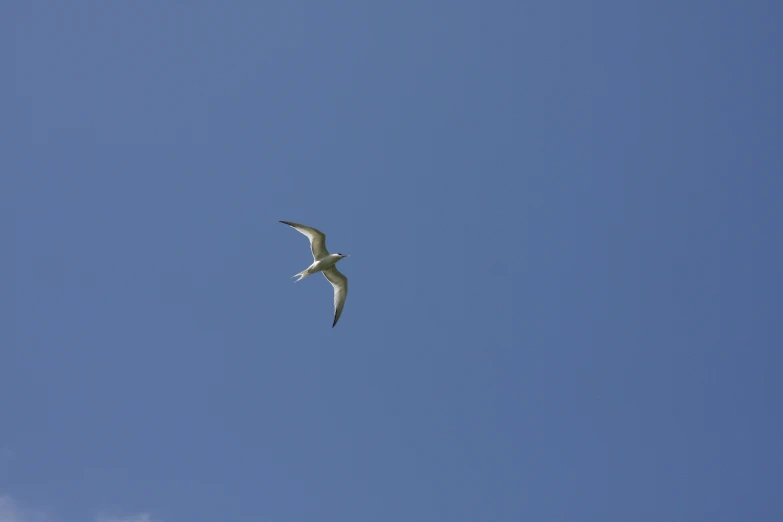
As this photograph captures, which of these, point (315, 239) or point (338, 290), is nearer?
point (315, 239)

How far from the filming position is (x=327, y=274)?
31.4 m

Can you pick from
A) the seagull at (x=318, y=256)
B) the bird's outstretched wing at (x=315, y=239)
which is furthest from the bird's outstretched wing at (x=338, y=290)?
the bird's outstretched wing at (x=315, y=239)

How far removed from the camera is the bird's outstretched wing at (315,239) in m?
29.4

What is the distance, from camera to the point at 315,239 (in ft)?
97.2

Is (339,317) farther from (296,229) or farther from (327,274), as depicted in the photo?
(296,229)

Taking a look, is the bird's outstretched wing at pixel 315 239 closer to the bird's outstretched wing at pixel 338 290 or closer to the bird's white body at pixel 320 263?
the bird's white body at pixel 320 263

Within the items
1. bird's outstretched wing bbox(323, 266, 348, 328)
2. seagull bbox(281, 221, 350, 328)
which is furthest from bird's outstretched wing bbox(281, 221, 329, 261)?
bird's outstretched wing bbox(323, 266, 348, 328)

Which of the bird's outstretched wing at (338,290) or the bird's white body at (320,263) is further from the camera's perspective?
the bird's outstretched wing at (338,290)

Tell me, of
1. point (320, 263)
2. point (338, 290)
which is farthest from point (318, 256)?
point (338, 290)

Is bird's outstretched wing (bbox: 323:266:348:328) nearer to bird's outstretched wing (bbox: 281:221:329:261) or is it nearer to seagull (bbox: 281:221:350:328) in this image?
seagull (bbox: 281:221:350:328)

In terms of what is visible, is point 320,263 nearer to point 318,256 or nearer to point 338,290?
point 318,256

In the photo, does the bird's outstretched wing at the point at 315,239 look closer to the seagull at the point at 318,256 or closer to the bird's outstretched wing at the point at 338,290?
the seagull at the point at 318,256

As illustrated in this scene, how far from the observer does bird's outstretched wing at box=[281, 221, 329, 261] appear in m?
29.4

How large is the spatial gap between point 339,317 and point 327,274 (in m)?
1.92
